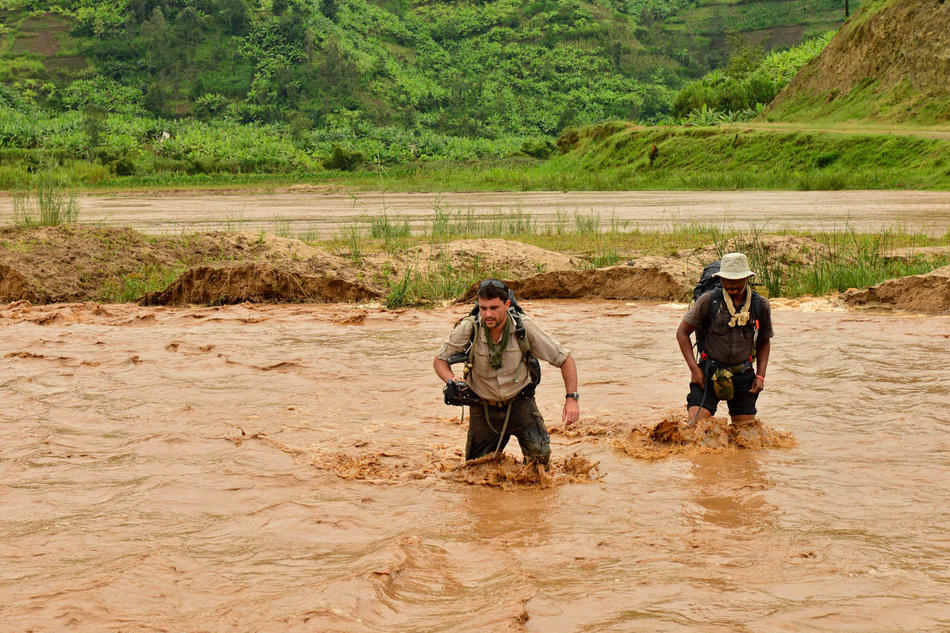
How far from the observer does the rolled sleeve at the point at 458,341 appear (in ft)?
20.8

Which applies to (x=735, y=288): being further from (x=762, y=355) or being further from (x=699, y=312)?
(x=762, y=355)

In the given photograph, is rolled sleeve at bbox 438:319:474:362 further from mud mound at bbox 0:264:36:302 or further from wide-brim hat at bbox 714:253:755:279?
mud mound at bbox 0:264:36:302

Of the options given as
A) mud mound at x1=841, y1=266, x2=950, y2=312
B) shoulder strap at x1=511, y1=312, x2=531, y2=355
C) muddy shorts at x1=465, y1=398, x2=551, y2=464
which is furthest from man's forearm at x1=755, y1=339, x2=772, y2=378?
mud mound at x1=841, y1=266, x2=950, y2=312

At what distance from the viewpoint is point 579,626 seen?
441cm

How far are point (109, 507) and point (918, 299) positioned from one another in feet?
33.6

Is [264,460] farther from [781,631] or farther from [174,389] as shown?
[781,631]

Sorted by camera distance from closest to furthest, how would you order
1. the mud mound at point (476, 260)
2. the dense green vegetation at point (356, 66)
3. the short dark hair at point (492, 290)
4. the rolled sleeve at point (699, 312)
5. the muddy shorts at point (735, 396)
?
1. the short dark hair at point (492, 290)
2. the rolled sleeve at point (699, 312)
3. the muddy shorts at point (735, 396)
4. the mud mound at point (476, 260)
5. the dense green vegetation at point (356, 66)

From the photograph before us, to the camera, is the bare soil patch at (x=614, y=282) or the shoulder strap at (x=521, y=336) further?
the bare soil patch at (x=614, y=282)

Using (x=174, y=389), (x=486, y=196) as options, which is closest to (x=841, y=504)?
(x=174, y=389)

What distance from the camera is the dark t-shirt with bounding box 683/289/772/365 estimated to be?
6.86 metres

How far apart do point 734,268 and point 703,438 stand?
1386mm

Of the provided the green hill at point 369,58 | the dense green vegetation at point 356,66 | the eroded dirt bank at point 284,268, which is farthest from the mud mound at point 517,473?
the green hill at point 369,58

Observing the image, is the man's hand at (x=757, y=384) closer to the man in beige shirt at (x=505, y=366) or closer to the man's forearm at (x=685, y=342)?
the man's forearm at (x=685, y=342)

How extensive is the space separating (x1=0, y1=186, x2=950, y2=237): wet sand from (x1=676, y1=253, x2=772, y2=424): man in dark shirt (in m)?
11.4
